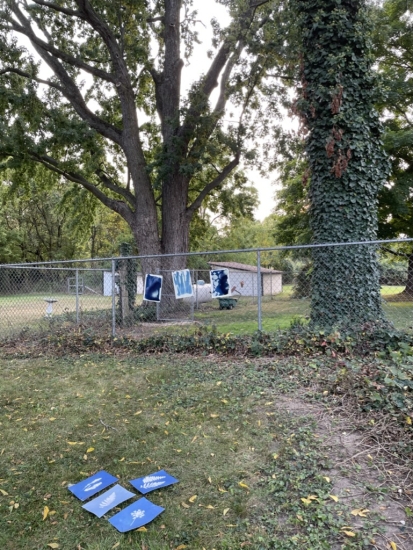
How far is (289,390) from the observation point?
3.83 metres

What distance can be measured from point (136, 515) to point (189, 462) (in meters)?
0.60

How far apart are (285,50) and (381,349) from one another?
26.4ft

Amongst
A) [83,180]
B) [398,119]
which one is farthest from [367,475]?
[398,119]

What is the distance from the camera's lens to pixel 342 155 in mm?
5891

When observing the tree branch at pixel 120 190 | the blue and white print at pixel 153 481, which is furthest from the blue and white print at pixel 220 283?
the tree branch at pixel 120 190

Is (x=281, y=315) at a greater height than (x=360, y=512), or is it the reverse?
(x=281, y=315)

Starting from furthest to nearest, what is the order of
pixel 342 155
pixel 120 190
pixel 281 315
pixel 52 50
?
pixel 120 190, pixel 52 50, pixel 281 315, pixel 342 155

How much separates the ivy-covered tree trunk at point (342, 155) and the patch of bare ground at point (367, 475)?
287cm

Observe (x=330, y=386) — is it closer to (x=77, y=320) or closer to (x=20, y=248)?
(x=77, y=320)

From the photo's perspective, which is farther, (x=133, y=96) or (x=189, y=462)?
(x=133, y=96)

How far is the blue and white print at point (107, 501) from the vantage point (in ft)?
7.39

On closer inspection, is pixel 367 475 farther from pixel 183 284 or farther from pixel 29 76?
pixel 29 76

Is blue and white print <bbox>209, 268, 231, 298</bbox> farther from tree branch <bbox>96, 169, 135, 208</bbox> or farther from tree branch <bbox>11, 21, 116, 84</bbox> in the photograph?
tree branch <bbox>11, 21, 116, 84</bbox>

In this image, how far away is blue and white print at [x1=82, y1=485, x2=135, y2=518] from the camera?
225 centimetres
